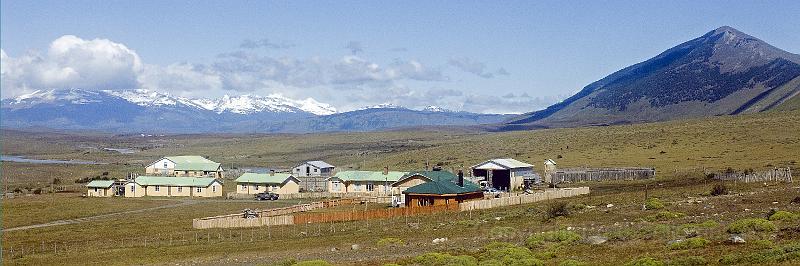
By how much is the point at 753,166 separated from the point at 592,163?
2619 cm

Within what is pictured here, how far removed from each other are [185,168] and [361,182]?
3762 cm

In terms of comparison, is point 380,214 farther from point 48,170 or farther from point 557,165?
point 48,170

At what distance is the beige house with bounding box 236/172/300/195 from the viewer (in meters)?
106

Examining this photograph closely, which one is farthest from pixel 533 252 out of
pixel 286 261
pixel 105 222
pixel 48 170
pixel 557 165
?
pixel 48 170

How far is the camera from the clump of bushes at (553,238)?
1604 inches

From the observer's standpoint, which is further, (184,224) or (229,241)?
(184,224)

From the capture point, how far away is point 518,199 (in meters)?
72.0

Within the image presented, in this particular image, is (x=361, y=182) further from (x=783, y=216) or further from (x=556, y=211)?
(x=783, y=216)

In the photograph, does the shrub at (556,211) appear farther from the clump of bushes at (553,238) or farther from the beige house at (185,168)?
the beige house at (185,168)

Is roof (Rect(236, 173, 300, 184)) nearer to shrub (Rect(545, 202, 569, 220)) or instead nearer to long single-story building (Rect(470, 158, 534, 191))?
long single-story building (Rect(470, 158, 534, 191))

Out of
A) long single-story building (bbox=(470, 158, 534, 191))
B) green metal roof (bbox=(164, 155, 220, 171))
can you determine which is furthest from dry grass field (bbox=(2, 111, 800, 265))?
green metal roof (bbox=(164, 155, 220, 171))

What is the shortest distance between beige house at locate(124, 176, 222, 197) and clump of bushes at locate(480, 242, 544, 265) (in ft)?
229

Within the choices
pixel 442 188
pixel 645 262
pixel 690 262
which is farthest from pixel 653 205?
pixel 645 262

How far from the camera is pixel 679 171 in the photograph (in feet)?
317
